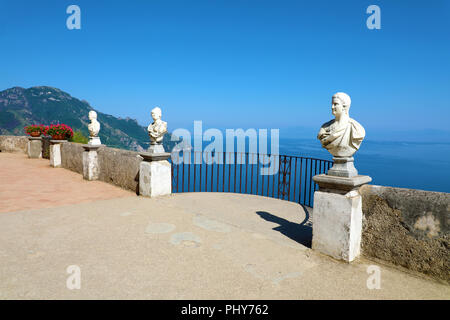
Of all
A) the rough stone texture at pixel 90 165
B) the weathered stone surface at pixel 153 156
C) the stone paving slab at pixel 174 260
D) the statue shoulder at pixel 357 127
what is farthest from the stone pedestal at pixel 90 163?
the statue shoulder at pixel 357 127

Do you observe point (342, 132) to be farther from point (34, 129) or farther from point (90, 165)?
point (34, 129)

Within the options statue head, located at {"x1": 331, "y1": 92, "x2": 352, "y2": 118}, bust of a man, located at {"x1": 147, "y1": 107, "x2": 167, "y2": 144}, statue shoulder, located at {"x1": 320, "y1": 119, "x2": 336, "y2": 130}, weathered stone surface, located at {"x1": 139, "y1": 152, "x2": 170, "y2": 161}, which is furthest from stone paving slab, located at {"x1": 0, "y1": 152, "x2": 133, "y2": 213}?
statue head, located at {"x1": 331, "y1": 92, "x2": 352, "y2": 118}

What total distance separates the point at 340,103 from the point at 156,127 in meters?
4.13

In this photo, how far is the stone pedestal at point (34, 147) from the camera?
12828 mm

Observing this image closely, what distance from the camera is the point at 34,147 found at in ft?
42.3

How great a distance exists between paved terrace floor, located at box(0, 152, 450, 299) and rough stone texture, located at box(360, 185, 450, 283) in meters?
0.17

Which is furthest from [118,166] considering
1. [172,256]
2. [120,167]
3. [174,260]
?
[174,260]

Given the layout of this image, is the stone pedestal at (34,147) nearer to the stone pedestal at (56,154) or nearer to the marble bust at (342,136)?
the stone pedestal at (56,154)

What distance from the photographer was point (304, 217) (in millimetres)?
5441

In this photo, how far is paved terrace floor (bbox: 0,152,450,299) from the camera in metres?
2.64

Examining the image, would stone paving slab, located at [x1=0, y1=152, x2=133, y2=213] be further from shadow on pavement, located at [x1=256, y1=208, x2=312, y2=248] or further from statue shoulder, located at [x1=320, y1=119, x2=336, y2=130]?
statue shoulder, located at [x1=320, y1=119, x2=336, y2=130]

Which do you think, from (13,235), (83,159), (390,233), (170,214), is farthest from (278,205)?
(83,159)

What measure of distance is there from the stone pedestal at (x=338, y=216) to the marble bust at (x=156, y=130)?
391 cm
